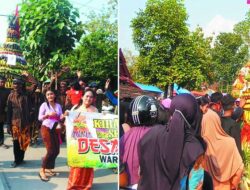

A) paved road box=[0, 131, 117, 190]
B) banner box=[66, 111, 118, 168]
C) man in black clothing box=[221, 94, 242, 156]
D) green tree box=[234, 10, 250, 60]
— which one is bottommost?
paved road box=[0, 131, 117, 190]

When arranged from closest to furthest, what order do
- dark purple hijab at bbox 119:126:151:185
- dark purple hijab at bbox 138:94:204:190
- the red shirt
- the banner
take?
dark purple hijab at bbox 138:94:204:190, dark purple hijab at bbox 119:126:151:185, the banner, the red shirt

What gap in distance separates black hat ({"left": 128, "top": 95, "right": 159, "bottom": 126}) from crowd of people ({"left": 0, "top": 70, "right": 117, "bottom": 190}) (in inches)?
69.1

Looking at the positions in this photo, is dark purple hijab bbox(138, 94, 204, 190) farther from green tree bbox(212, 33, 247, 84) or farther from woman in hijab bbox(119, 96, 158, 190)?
green tree bbox(212, 33, 247, 84)

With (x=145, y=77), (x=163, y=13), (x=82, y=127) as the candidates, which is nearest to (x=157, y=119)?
(x=145, y=77)

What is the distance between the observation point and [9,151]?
254 inches

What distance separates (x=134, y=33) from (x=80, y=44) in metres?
3.48

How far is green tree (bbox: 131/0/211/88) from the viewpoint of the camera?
341 centimetres

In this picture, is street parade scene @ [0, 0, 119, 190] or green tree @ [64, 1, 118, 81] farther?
green tree @ [64, 1, 118, 81]

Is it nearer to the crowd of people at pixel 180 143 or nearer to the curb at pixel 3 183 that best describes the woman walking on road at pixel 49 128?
the curb at pixel 3 183

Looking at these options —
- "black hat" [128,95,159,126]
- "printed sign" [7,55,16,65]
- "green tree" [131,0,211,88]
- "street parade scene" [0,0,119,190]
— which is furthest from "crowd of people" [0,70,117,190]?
"black hat" [128,95,159,126]

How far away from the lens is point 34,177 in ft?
16.4

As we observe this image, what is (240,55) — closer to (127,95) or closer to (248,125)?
(248,125)

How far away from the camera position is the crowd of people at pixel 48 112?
14.2 ft

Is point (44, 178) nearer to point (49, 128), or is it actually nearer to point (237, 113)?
point (49, 128)
